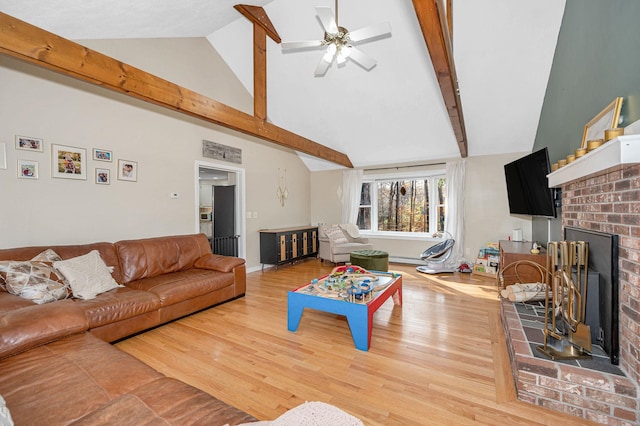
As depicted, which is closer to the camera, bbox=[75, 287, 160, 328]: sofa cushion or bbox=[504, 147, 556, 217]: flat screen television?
bbox=[75, 287, 160, 328]: sofa cushion

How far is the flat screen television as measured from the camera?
3012 mm

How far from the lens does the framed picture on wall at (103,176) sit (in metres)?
3.11

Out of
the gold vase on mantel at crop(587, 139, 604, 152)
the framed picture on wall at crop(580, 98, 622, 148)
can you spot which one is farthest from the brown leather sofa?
the framed picture on wall at crop(580, 98, 622, 148)

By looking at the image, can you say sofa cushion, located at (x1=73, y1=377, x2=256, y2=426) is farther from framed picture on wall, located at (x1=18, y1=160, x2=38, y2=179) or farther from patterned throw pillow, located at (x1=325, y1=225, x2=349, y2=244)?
patterned throw pillow, located at (x1=325, y1=225, x2=349, y2=244)

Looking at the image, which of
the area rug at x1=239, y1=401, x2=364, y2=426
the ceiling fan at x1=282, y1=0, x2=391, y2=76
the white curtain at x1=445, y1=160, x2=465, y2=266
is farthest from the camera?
the white curtain at x1=445, y1=160, x2=465, y2=266

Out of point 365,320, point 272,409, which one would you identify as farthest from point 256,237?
point 272,409

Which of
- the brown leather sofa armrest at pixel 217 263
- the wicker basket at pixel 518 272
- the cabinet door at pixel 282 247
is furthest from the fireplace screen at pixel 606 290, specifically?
Result: the cabinet door at pixel 282 247

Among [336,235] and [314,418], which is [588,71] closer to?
[314,418]

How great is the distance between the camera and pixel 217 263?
11.3 ft

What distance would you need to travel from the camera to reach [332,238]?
5492 millimetres

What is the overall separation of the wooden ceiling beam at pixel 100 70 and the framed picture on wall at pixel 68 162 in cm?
116

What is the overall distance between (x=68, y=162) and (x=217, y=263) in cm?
189

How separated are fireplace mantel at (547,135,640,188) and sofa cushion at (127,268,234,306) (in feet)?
11.4

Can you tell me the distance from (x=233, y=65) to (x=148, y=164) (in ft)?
7.59
